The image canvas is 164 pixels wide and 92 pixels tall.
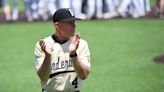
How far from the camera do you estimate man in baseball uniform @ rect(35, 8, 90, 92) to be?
598 cm

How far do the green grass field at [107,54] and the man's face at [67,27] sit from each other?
4473 mm

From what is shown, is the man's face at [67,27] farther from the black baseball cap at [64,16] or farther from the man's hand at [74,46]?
the man's hand at [74,46]

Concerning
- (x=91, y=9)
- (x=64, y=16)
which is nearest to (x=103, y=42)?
(x=91, y=9)

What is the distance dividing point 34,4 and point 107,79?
10.4 meters

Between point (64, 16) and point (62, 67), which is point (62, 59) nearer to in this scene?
point (62, 67)

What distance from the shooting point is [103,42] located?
16.3 metres

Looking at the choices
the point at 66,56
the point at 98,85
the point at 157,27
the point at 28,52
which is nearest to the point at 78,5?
the point at 157,27

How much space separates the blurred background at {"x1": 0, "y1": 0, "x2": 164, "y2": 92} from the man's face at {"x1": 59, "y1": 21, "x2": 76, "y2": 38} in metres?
4.47

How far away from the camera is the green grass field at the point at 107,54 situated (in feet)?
35.7

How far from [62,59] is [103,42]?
10174mm

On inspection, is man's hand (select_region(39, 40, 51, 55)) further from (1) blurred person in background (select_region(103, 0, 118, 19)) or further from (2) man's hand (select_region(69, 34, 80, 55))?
(1) blurred person in background (select_region(103, 0, 118, 19))

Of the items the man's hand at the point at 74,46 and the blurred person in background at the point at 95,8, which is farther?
the blurred person in background at the point at 95,8

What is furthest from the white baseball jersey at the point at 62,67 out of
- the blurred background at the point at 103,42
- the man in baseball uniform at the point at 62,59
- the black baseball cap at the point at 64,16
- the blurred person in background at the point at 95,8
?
the blurred person in background at the point at 95,8

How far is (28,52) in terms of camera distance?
14883mm
